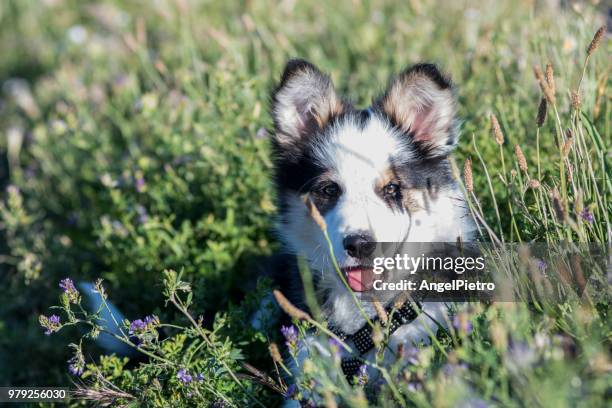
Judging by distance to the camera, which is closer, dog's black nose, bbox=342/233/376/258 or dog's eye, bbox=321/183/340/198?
dog's black nose, bbox=342/233/376/258

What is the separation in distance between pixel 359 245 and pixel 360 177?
36 cm

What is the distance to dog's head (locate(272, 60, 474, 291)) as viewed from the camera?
8.52ft

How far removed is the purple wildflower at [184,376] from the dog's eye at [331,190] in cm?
92

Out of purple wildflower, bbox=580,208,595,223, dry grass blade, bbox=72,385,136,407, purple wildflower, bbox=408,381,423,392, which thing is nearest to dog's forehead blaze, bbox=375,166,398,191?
purple wildflower, bbox=580,208,595,223

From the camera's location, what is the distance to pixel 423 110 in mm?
3002

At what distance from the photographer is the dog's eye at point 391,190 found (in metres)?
2.72

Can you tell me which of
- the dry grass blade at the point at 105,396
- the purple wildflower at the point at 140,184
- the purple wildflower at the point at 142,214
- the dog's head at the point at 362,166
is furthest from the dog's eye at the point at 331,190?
the purple wildflower at the point at 140,184

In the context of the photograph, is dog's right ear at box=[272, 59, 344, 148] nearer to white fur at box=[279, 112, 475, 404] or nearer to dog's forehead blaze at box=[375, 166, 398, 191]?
white fur at box=[279, 112, 475, 404]

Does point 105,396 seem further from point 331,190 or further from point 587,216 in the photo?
point 587,216

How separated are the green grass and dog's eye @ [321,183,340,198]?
556 millimetres

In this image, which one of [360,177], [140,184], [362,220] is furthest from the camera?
[140,184]

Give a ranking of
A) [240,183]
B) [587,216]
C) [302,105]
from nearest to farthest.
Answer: [587,216] < [302,105] < [240,183]

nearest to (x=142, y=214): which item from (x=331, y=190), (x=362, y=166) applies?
(x=331, y=190)

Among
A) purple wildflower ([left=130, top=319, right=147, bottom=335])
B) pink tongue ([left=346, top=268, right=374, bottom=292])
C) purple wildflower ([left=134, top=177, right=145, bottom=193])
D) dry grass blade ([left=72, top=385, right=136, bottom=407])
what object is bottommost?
dry grass blade ([left=72, top=385, right=136, bottom=407])
